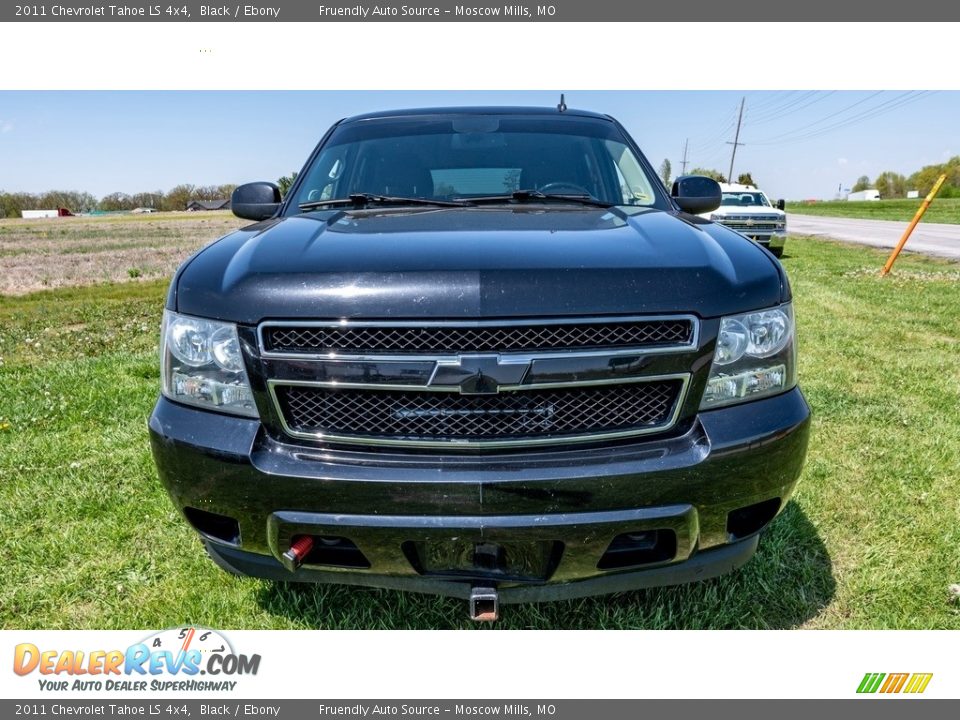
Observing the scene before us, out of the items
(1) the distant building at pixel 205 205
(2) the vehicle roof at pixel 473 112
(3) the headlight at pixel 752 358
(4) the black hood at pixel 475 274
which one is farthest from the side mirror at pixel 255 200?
(1) the distant building at pixel 205 205

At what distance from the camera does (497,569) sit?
6.16 feet

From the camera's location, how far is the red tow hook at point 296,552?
6.02 ft

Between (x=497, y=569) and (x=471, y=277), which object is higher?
(x=471, y=277)

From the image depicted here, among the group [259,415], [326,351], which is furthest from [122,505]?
[326,351]

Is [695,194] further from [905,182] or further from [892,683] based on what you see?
[905,182]

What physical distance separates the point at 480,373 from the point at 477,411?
116 millimetres

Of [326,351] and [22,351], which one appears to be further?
[22,351]

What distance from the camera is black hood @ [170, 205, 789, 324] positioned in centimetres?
174

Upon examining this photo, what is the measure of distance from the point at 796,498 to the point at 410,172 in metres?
2.42

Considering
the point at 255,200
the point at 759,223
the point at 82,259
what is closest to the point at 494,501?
the point at 255,200

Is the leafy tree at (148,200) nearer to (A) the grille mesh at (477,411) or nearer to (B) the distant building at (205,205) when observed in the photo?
(B) the distant building at (205,205)

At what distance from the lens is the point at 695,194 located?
10.6 feet

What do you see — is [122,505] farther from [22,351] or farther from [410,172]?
[22,351]

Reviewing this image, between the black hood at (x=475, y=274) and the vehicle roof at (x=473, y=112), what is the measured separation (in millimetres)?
1404
